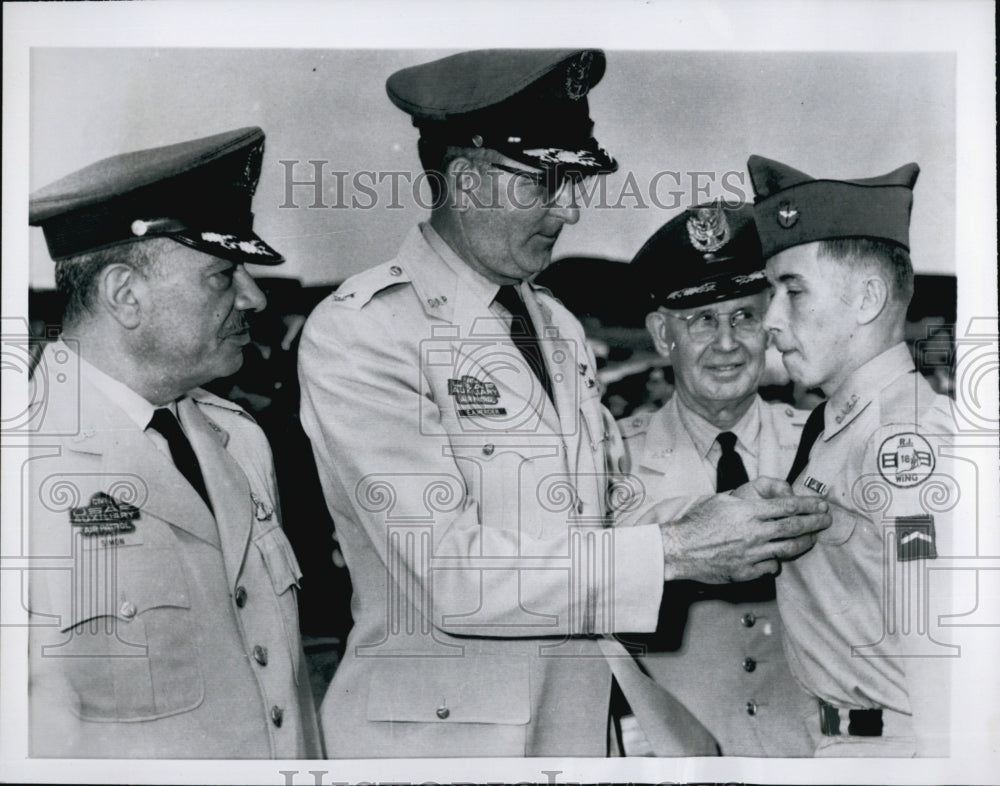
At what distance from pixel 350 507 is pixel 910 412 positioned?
1.91m

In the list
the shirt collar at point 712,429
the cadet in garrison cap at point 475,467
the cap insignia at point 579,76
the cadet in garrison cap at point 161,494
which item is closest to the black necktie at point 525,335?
the cadet in garrison cap at point 475,467

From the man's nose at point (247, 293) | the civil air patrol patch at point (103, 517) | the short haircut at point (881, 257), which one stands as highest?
the short haircut at point (881, 257)

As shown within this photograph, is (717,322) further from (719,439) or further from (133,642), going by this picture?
(133,642)

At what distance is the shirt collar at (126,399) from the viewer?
12.3 ft

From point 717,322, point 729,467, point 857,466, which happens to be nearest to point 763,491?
point 729,467

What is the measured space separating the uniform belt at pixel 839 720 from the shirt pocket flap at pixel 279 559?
180 cm

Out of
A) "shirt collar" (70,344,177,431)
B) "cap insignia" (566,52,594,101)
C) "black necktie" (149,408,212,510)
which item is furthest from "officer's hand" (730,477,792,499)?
"shirt collar" (70,344,177,431)

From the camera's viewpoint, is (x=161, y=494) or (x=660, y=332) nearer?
(x=161, y=494)

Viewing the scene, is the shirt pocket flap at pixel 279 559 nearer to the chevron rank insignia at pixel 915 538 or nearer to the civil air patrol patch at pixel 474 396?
the civil air patrol patch at pixel 474 396

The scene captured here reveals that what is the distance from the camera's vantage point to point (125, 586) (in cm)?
373

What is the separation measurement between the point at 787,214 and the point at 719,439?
2.60ft

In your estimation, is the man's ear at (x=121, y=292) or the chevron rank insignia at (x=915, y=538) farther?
the chevron rank insignia at (x=915, y=538)

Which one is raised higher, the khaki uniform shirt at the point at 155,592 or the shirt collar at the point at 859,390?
the shirt collar at the point at 859,390

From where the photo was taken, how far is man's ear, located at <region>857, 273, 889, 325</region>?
12.6 feet
